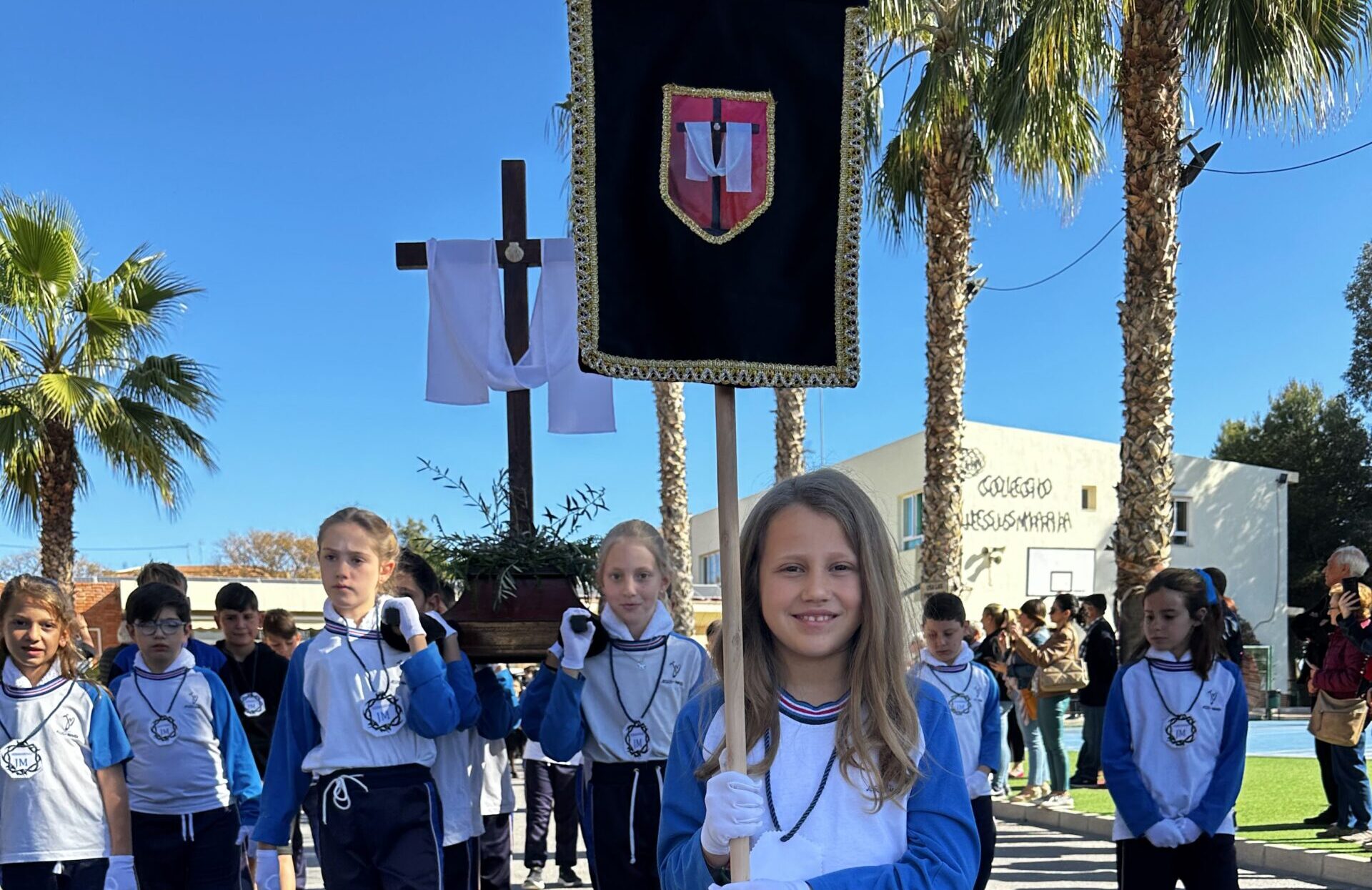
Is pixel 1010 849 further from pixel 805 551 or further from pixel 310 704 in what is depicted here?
pixel 805 551

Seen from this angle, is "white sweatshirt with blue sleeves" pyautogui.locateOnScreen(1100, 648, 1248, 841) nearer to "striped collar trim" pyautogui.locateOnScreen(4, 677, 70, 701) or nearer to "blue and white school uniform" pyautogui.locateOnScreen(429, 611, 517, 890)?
"blue and white school uniform" pyautogui.locateOnScreen(429, 611, 517, 890)

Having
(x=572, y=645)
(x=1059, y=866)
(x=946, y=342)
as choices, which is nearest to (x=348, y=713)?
(x=572, y=645)

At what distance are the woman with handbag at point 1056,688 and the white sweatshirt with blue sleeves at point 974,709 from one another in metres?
5.63

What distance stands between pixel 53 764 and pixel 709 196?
376cm

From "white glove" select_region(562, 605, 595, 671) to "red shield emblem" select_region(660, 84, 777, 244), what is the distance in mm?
2478

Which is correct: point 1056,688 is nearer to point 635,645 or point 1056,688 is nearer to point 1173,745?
point 1173,745

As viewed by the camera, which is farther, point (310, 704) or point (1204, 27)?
point (1204, 27)

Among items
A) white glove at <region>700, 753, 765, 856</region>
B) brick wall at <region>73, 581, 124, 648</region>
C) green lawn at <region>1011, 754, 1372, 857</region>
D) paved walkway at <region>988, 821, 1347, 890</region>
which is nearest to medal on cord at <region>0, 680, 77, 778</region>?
white glove at <region>700, 753, 765, 856</region>

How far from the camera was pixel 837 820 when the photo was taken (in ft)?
8.65

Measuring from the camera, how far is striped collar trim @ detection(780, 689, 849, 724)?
8.98 ft

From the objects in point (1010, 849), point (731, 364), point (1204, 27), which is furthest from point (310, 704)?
point (1204, 27)

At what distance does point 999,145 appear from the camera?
44.7ft

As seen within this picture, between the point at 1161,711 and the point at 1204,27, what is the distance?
8030 mm

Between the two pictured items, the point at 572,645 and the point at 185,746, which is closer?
the point at 572,645
